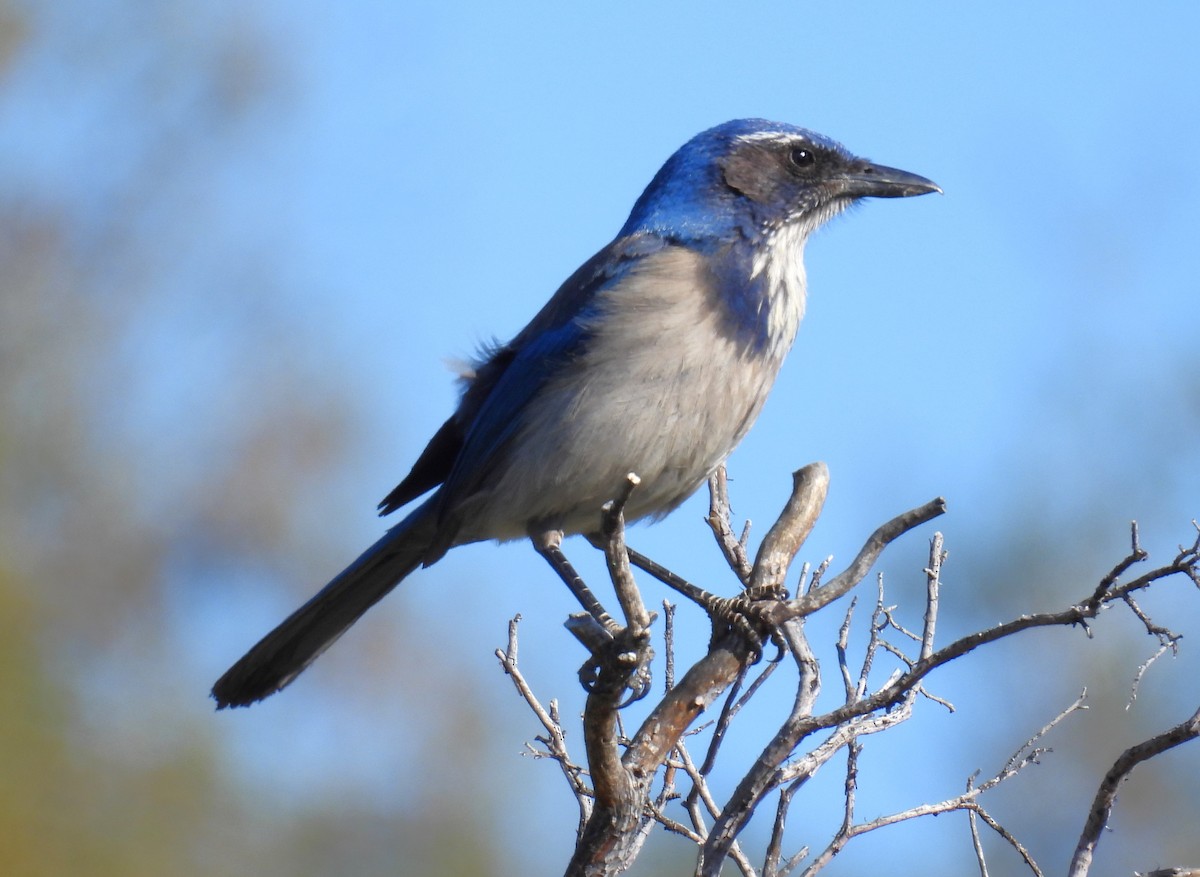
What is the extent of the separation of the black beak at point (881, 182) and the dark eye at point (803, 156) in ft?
0.40

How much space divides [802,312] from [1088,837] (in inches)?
103

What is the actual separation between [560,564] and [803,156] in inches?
74.8

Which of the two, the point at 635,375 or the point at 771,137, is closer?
the point at 635,375

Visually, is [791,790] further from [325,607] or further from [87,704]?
[87,704]

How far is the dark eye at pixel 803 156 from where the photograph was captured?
6.30 m

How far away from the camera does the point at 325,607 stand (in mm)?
5945

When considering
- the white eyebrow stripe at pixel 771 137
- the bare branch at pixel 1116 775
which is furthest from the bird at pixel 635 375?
the bare branch at pixel 1116 775

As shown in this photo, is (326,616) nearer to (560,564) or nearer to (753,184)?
(560,564)

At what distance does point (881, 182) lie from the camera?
21.1ft

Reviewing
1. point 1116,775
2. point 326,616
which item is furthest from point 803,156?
point 1116,775

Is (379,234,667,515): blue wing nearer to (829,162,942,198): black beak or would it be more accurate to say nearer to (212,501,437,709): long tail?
(212,501,437,709): long tail

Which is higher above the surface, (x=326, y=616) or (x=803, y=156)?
(x=803, y=156)

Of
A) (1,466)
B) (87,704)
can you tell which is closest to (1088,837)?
(87,704)

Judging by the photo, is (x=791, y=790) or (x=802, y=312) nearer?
(x=791, y=790)
